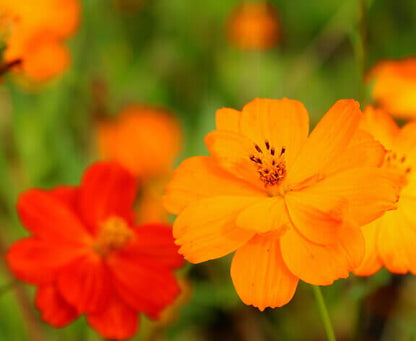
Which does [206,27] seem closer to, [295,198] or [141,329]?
[141,329]

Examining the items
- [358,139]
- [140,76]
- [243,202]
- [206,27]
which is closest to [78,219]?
[243,202]

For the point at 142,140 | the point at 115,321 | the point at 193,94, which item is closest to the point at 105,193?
the point at 115,321

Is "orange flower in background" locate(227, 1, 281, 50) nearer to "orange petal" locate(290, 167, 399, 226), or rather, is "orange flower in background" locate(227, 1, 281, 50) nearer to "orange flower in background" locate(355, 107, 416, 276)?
"orange flower in background" locate(355, 107, 416, 276)

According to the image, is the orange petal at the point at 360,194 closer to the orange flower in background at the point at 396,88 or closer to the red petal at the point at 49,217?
the red petal at the point at 49,217

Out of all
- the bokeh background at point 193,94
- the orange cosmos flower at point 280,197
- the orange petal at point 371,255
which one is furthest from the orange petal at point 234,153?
the bokeh background at point 193,94

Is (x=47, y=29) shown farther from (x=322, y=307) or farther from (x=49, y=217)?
(x=322, y=307)

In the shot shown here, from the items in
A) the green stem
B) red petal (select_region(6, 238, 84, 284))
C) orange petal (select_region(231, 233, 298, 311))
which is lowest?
red petal (select_region(6, 238, 84, 284))

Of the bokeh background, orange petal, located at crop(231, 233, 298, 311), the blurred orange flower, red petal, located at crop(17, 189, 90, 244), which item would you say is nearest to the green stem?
orange petal, located at crop(231, 233, 298, 311)
